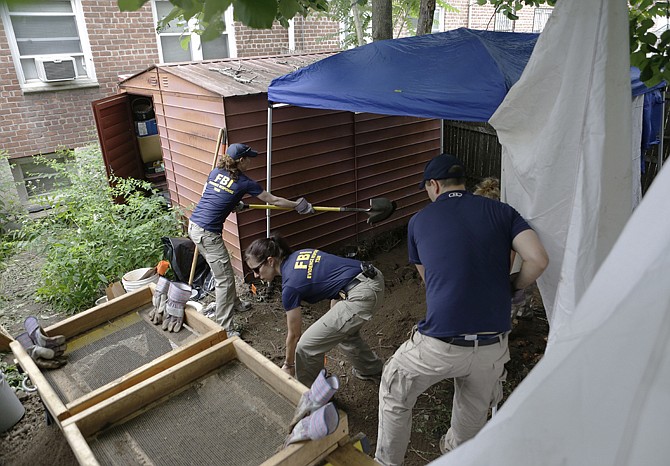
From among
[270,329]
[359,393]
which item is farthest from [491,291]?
[270,329]

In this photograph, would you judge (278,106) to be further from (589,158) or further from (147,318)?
(589,158)

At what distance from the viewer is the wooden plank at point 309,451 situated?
1896 mm

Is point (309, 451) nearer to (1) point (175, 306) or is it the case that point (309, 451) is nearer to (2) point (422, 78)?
(1) point (175, 306)

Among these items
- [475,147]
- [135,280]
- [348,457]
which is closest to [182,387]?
[348,457]

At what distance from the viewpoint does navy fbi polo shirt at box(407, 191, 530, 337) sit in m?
2.39

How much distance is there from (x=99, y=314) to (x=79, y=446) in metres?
1.49

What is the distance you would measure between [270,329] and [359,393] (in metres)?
1.45

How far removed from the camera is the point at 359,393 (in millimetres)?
3908

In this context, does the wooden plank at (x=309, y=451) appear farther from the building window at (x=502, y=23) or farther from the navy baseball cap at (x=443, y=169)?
the building window at (x=502, y=23)

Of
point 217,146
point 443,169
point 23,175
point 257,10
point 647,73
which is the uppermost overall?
point 257,10

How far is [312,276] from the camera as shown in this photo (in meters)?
3.34

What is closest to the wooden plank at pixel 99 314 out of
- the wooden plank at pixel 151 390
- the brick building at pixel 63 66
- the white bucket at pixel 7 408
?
the white bucket at pixel 7 408

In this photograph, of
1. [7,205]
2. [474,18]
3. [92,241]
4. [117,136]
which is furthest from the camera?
[474,18]

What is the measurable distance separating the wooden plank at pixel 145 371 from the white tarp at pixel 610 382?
2.23 m
